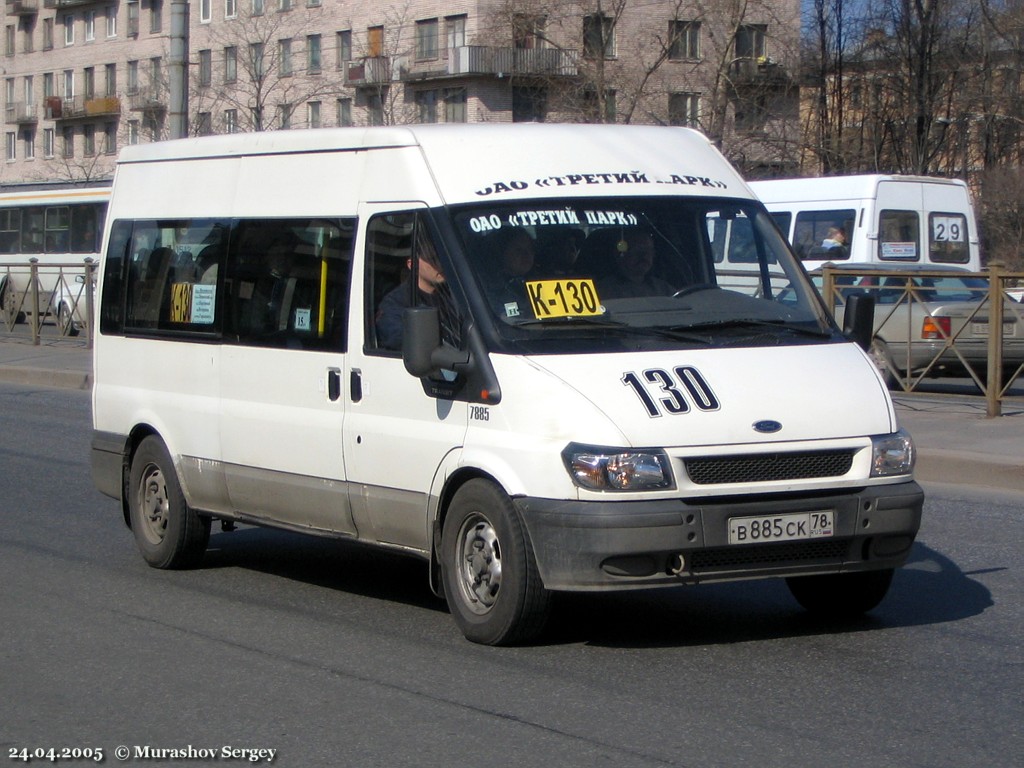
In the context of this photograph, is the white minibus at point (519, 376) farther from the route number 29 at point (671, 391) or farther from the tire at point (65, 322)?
the tire at point (65, 322)

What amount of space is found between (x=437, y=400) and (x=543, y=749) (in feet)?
6.60

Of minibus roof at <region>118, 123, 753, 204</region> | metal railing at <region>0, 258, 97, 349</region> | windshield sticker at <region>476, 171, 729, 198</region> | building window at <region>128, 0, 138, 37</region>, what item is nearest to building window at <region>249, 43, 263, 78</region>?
metal railing at <region>0, 258, 97, 349</region>

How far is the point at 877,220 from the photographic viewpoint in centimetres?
2367

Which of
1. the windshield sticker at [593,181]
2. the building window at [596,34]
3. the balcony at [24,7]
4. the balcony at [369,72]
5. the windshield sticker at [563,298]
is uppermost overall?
the balcony at [24,7]

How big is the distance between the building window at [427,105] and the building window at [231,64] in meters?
6.94

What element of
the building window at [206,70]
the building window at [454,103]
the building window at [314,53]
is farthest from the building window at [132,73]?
the building window at [454,103]

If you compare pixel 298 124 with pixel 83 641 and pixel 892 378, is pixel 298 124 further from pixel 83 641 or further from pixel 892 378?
pixel 83 641

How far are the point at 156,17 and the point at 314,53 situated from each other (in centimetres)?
1383

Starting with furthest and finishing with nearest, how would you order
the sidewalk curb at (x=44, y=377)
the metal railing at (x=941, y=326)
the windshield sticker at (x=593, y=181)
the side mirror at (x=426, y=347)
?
the sidewalk curb at (x=44, y=377) → the metal railing at (x=941, y=326) → the windshield sticker at (x=593, y=181) → the side mirror at (x=426, y=347)

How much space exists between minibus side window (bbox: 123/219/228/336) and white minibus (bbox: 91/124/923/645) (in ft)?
0.09

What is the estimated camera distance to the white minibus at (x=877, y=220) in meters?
23.6

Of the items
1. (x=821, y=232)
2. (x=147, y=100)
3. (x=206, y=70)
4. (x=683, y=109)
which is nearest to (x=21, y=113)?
(x=147, y=100)

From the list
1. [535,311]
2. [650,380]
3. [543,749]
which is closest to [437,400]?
[535,311]

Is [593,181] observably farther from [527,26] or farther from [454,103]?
[454,103]
